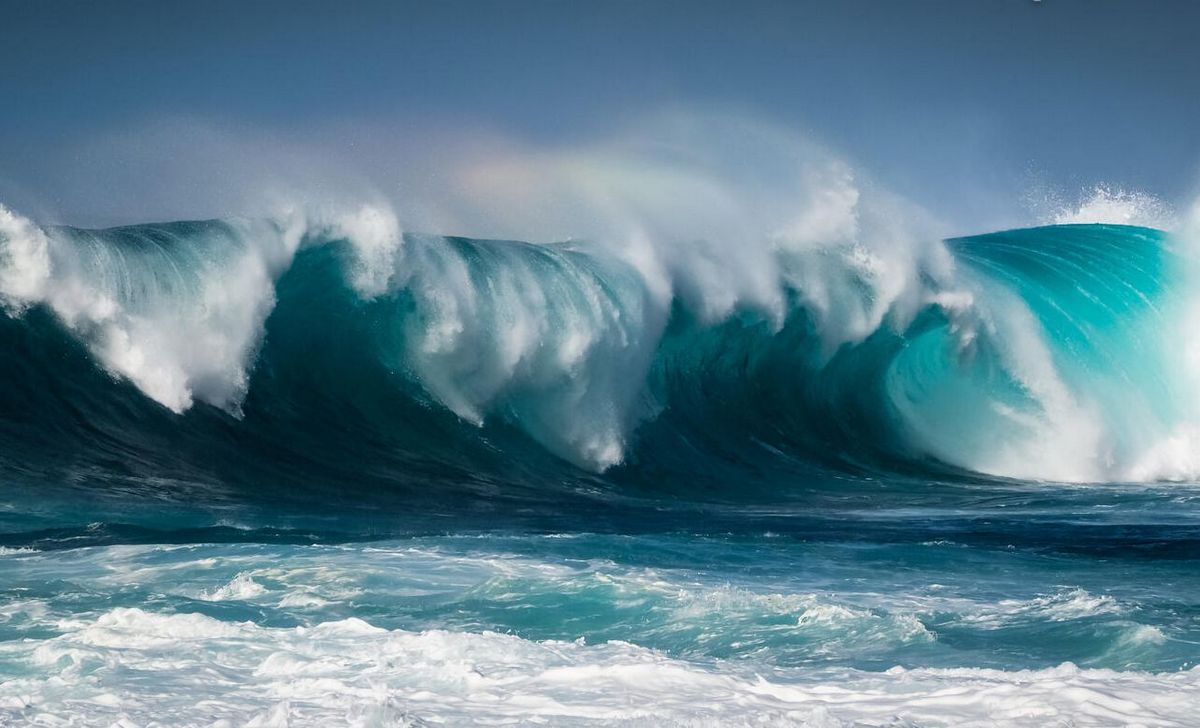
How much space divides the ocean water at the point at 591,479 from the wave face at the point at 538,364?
0.15ft

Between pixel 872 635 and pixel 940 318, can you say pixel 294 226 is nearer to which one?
pixel 940 318

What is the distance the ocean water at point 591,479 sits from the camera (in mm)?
3895

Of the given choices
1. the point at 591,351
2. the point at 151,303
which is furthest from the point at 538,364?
the point at 151,303

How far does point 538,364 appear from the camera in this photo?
1235 centimetres

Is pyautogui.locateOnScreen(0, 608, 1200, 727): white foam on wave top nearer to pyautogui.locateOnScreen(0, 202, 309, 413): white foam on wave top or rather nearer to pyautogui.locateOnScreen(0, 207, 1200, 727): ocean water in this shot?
pyautogui.locateOnScreen(0, 207, 1200, 727): ocean water

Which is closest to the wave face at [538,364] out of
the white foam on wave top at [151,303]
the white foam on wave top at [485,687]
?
the white foam on wave top at [151,303]

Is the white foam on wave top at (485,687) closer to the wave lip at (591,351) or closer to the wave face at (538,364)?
the wave face at (538,364)

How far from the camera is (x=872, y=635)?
464 cm

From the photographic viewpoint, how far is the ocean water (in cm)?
389

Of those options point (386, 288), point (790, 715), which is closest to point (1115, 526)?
point (790, 715)

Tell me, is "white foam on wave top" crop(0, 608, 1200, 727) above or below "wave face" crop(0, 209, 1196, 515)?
below

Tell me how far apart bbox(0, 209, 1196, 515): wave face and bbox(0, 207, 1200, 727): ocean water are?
0.15 ft

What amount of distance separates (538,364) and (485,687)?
341 inches

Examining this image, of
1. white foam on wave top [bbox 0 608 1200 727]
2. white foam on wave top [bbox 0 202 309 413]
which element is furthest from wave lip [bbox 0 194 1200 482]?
white foam on wave top [bbox 0 608 1200 727]
